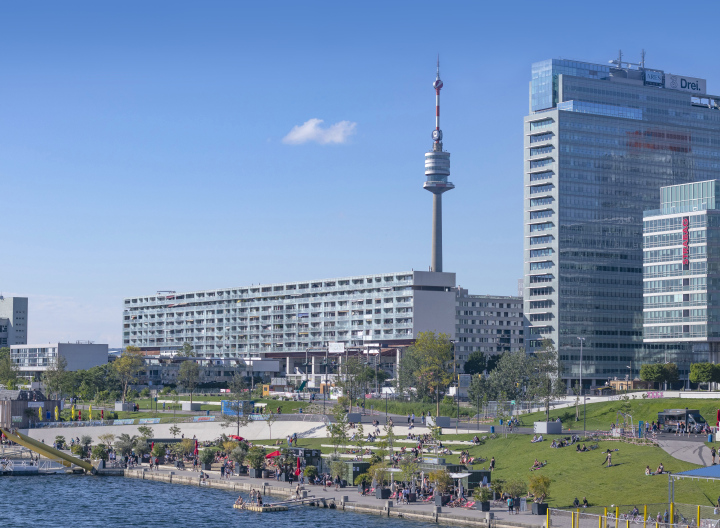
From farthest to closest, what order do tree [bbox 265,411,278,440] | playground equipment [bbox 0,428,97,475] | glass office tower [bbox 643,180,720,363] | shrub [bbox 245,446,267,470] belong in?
glass office tower [bbox 643,180,720,363], tree [bbox 265,411,278,440], playground equipment [bbox 0,428,97,475], shrub [bbox 245,446,267,470]

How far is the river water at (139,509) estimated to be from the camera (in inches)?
2990

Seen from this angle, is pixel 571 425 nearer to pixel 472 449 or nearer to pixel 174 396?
pixel 472 449

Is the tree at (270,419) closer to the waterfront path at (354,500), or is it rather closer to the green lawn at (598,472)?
the waterfront path at (354,500)

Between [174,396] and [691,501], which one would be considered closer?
[691,501]

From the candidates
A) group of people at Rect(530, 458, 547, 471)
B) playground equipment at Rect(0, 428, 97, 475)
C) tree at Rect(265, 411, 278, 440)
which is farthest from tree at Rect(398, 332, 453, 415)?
group of people at Rect(530, 458, 547, 471)

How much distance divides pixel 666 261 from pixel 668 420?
83.9m

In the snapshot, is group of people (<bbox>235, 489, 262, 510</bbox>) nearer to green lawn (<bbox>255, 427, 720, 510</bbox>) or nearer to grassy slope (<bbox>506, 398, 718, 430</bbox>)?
green lawn (<bbox>255, 427, 720, 510</bbox>)

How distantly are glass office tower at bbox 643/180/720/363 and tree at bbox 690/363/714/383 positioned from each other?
774 inches

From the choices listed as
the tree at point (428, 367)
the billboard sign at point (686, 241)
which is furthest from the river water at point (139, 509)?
the billboard sign at point (686, 241)

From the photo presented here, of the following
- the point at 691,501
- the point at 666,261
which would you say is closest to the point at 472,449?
the point at 691,501

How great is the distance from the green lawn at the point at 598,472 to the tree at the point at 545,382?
90.6 ft

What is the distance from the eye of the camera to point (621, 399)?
134250 millimetres

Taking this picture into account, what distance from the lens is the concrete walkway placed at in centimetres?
8038

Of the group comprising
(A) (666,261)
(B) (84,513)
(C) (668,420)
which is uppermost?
(A) (666,261)
